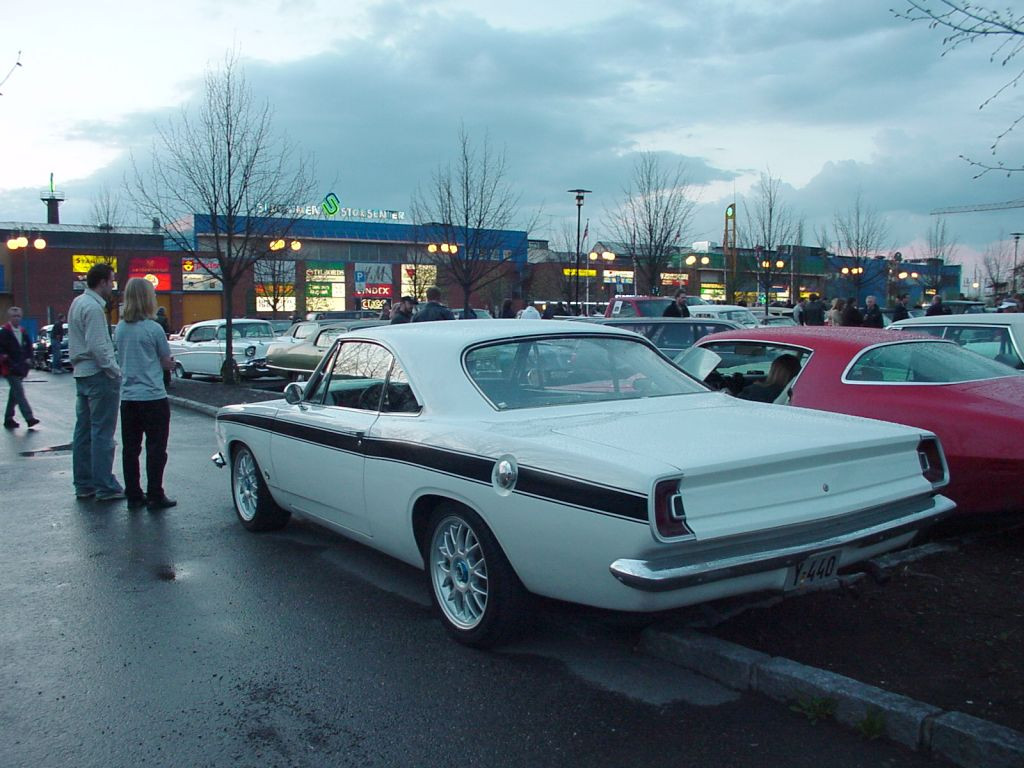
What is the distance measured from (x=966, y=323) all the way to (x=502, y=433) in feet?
22.2

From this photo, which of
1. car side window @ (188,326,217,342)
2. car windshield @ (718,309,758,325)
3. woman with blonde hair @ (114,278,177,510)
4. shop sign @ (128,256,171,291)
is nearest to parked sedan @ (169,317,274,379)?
car side window @ (188,326,217,342)

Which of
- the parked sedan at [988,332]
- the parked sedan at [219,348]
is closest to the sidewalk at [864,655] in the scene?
the parked sedan at [988,332]

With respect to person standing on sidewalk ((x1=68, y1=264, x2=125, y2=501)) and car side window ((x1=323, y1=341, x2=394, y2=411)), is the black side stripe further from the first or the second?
person standing on sidewalk ((x1=68, y1=264, x2=125, y2=501))

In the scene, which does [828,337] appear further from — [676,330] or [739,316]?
[739,316]

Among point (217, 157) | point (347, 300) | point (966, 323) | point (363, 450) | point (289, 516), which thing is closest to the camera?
point (363, 450)

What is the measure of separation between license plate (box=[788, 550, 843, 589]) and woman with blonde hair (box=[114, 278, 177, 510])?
545 centimetres

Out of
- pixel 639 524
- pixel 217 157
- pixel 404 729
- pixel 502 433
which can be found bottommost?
pixel 404 729

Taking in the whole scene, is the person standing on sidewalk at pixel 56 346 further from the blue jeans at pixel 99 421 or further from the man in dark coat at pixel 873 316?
the man in dark coat at pixel 873 316

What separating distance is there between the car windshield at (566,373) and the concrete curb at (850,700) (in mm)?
1321

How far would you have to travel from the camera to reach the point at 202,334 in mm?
23969

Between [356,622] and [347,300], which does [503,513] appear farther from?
[347,300]

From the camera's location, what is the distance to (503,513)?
4043 mm

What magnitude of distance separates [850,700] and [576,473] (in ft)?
4.57

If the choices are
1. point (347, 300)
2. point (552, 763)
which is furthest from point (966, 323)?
point (347, 300)
